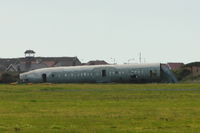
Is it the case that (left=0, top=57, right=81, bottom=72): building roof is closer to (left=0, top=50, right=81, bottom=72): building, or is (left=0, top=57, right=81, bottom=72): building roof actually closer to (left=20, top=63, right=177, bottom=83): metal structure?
(left=0, top=50, right=81, bottom=72): building

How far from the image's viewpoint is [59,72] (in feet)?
320

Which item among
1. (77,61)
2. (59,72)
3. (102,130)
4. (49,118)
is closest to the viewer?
(102,130)

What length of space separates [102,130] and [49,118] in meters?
5.69

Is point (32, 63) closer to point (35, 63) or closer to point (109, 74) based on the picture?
point (35, 63)

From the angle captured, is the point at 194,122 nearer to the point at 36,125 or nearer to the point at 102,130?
the point at 102,130

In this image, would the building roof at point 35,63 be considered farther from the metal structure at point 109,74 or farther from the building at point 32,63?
the metal structure at point 109,74

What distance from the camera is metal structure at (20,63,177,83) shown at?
91.8 metres

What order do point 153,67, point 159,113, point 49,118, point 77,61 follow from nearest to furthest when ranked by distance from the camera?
point 49,118 < point 159,113 < point 153,67 < point 77,61

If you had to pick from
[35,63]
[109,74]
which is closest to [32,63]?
[35,63]

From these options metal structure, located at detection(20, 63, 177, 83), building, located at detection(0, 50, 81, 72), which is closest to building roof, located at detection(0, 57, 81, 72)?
building, located at detection(0, 50, 81, 72)

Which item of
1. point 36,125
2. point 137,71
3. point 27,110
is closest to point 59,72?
point 137,71

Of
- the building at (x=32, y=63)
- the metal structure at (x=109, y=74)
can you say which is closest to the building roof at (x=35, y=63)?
the building at (x=32, y=63)

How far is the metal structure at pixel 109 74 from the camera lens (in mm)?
91750

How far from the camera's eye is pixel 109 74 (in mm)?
94125
